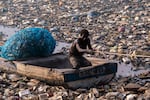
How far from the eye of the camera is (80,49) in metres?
8.52

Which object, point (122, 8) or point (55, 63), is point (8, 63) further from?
point (122, 8)

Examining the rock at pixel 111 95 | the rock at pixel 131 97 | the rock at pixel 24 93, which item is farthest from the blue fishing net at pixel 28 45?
the rock at pixel 131 97

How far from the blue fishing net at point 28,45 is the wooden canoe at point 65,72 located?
0.22 m

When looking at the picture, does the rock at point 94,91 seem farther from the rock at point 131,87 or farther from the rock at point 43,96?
the rock at point 43,96

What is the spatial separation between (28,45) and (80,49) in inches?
65.7

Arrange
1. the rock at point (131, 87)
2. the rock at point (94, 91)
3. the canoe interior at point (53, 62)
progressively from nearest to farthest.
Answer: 1. the rock at point (94, 91)
2. the rock at point (131, 87)
3. the canoe interior at point (53, 62)

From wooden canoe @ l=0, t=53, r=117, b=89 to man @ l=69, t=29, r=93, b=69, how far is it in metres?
0.22

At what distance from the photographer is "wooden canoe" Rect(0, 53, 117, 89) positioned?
8422 mm

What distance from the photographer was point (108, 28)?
53.2ft

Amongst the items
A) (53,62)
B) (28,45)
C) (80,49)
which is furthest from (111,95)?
(28,45)

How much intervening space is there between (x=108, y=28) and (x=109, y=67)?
25.0 ft

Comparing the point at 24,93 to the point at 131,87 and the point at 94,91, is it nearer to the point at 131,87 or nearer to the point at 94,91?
the point at 94,91

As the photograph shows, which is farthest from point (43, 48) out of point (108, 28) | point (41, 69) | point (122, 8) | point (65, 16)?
point (122, 8)

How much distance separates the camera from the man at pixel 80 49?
848 centimetres
